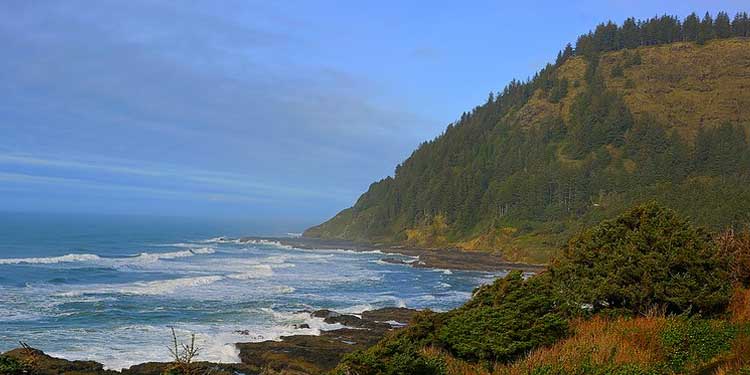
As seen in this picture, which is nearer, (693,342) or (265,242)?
(693,342)

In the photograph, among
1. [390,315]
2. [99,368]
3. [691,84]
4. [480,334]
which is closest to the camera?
[480,334]

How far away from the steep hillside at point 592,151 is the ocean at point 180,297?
86.2ft

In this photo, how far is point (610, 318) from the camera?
11.9 meters

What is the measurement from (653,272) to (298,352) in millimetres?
15583

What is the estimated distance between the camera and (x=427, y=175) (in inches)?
5012

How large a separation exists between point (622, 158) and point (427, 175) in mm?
43942

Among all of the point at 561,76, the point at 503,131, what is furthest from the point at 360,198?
the point at 561,76

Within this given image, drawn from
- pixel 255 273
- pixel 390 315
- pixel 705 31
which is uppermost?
pixel 705 31

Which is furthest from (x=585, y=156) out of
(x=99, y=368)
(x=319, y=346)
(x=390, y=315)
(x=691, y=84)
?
(x=99, y=368)

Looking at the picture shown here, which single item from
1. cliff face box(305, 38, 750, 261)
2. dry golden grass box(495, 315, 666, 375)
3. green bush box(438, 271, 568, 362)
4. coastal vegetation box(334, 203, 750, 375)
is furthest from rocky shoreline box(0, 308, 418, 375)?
cliff face box(305, 38, 750, 261)

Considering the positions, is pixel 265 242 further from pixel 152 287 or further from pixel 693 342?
pixel 693 342

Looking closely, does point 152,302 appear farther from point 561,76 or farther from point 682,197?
point 561,76

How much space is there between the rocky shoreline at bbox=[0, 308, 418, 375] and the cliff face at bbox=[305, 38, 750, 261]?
39.4 meters

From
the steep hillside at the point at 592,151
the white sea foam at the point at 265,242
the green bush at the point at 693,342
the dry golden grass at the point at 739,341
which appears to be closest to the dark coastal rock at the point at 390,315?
the dry golden grass at the point at 739,341
